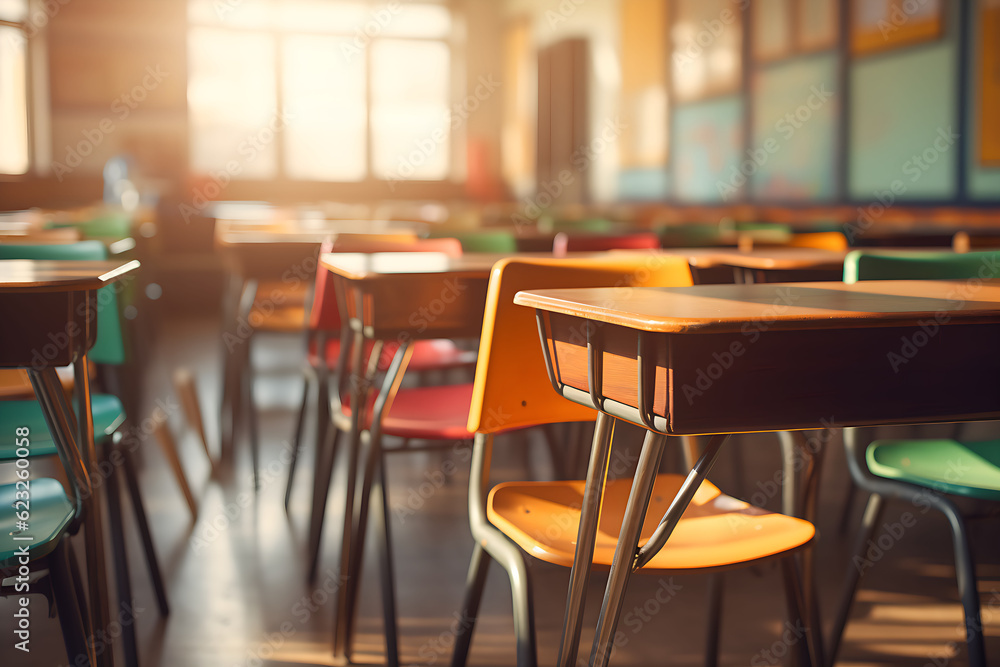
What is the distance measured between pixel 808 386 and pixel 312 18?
13232 mm

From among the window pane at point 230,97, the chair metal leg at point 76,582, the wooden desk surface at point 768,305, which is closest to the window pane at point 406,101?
the window pane at point 230,97

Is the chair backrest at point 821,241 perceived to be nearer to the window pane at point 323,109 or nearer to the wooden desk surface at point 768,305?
the wooden desk surface at point 768,305

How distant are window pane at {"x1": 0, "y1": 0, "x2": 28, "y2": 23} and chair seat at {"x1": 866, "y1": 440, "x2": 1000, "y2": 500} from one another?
12.1 meters

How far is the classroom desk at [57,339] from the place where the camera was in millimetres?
1283

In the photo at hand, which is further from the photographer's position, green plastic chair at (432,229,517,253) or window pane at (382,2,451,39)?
window pane at (382,2,451,39)

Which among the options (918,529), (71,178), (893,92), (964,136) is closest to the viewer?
(918,529)

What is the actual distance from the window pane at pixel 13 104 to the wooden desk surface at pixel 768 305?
38.9 feet

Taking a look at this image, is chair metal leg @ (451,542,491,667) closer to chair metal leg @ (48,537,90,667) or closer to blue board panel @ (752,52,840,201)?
chair metal leg @ (48,537,90,667)

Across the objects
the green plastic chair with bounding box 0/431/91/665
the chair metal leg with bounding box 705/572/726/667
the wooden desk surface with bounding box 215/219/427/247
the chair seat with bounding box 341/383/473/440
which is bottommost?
the chair metal leg with bounding box 705/572/726/667

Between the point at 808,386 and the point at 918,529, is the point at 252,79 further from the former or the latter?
the point at 808,386

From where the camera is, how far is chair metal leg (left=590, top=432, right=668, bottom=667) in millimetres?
1058

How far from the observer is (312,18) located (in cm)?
1303

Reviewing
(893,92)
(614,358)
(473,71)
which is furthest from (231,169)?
(614,358)

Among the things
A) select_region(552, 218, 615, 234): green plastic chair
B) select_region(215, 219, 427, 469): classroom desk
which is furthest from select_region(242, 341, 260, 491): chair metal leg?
select_region(552, 218, 615, 234): green plastic chair
